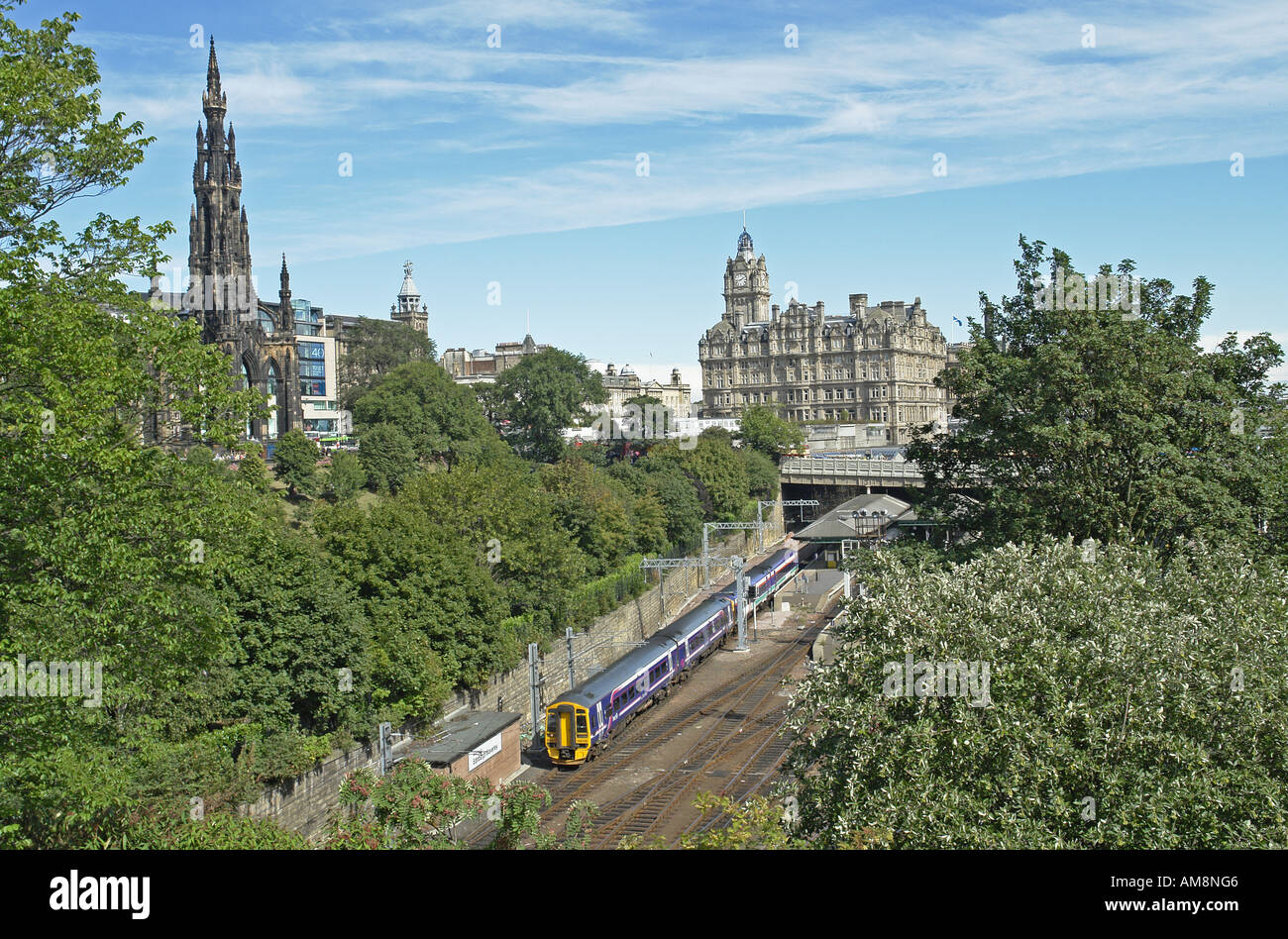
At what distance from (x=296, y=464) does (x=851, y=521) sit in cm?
3212

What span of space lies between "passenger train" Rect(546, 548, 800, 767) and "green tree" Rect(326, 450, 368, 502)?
69.2ft

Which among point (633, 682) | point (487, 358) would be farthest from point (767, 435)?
point (487, 358)

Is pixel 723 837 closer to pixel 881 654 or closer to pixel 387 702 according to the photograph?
pixel 881 654

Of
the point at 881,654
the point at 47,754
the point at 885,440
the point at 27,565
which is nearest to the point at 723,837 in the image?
the point at 881,654

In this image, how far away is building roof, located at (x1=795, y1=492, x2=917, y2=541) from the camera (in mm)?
57531

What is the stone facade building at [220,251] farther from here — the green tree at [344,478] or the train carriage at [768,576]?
the train carriage at [768,576]

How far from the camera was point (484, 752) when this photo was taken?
2772 cm

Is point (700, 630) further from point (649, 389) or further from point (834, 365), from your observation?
point (649, 389)

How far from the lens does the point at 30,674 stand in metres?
12.2

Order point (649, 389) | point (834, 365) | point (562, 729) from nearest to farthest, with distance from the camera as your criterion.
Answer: point (562, 729)
point (834, 365)
point (649, 389)

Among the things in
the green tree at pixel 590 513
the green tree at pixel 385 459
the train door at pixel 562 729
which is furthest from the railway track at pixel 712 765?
the green tree at pixel 385 459

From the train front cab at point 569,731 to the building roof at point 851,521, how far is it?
27.6 metres
